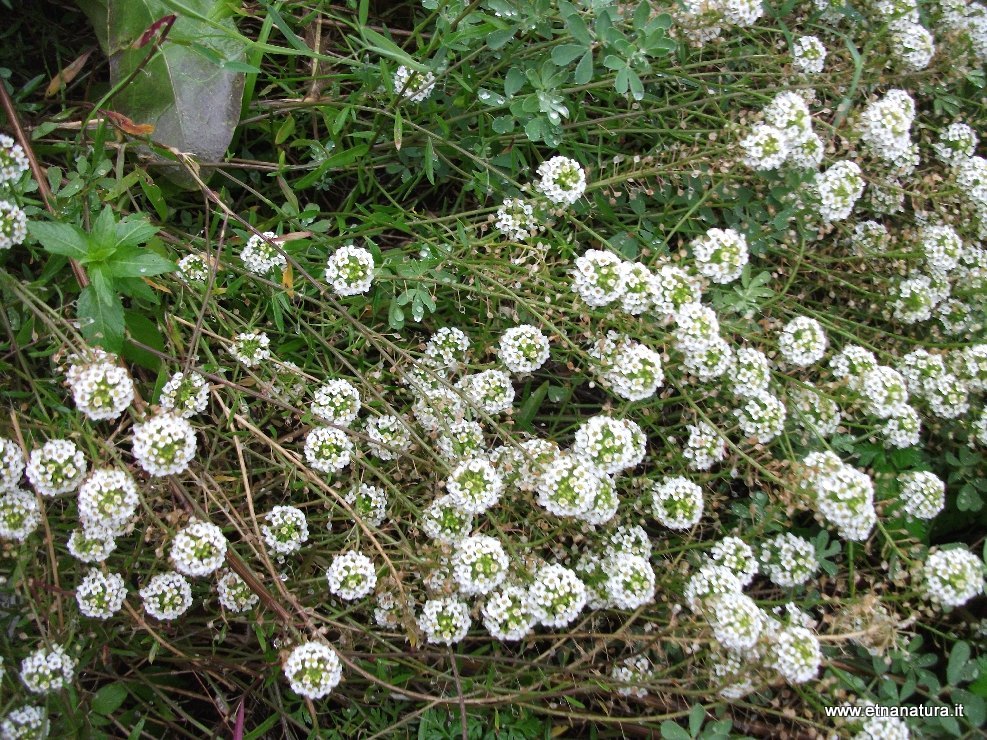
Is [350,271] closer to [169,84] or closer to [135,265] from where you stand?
[135,265]

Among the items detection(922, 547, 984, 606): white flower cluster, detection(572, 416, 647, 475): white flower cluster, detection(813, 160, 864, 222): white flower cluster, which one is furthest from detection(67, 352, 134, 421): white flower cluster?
detection(922, 547, 984, 606): white flower cluster

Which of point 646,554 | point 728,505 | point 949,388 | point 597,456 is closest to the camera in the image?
point 597,456

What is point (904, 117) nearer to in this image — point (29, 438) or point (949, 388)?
point (949, 388)

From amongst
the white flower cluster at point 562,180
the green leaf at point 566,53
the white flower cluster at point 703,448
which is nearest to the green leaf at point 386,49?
the green leaf at point 566,53

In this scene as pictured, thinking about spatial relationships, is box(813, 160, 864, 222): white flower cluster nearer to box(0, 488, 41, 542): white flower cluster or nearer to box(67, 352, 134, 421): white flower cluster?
box(67, 352, 134, 421): white flower cluster

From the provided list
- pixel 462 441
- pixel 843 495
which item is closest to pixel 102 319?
pixel 462 441

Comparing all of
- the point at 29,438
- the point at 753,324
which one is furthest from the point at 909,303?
the point at 29,438
